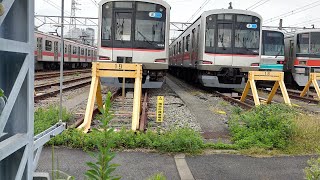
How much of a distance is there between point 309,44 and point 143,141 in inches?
601

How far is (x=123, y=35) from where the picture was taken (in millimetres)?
12344

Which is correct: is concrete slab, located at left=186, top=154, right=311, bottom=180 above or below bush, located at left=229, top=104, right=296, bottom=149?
below

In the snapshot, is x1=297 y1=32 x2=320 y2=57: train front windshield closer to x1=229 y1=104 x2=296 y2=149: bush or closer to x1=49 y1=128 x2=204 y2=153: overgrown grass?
x1=229 y1=104 x2=296 y2=149: bush

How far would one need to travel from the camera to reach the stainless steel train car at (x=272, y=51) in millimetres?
18328

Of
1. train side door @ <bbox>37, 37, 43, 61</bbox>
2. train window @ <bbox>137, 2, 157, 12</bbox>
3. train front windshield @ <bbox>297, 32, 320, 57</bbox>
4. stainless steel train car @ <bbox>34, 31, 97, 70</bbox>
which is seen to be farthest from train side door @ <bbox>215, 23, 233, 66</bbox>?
train side door @ <bbox>37, 37, 43, 61</bbox>

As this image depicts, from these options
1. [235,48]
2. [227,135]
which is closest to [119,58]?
[235,48]

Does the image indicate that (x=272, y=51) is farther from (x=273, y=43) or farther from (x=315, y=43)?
(x=315, y=43)

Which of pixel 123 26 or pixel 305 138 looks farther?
pixel 123 26

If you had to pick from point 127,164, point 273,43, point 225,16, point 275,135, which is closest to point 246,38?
point 225,16

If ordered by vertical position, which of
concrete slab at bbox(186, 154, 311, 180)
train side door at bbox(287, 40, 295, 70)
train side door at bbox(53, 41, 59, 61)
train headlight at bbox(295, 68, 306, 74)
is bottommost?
concrete slab at bbox(186, 154, 311, 180)

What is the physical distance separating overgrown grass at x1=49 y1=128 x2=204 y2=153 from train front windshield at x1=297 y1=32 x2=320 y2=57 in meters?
14.6

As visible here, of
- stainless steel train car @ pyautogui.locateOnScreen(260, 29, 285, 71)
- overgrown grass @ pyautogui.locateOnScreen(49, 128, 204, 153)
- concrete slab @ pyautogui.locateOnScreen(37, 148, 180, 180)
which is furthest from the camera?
stainless steel train car @ pyautogui.locateOnScreen(260, 29, 285, 71)

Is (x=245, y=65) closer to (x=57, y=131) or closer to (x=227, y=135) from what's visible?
(x=227, y=135)

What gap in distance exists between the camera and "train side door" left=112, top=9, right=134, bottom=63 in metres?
12.2
